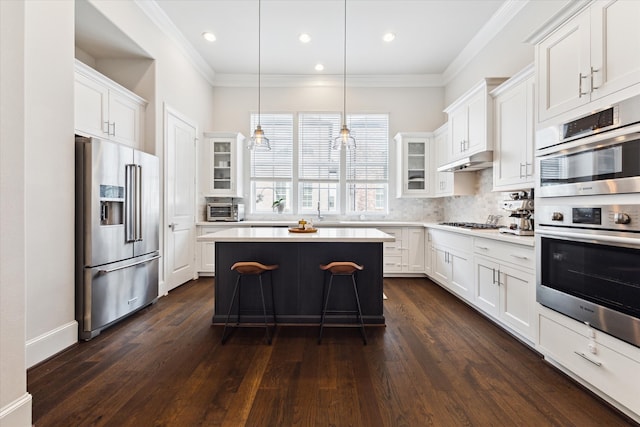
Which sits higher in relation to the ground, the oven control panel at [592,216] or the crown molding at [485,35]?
the crown molding at [485,35]

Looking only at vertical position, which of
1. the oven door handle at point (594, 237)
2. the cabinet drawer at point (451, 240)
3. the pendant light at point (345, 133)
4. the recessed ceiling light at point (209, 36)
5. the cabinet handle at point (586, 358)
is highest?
the recessed ceiling light at point (209, 36)

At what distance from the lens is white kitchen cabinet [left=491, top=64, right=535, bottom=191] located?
2908 mm

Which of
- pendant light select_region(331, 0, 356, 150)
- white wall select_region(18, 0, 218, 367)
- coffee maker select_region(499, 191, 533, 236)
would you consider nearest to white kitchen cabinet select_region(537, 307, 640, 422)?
coffee maker select_region(499, 191, 533, 236)

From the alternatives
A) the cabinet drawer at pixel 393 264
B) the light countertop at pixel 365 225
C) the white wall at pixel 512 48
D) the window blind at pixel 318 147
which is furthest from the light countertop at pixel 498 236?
the window blind at pixel 318 147

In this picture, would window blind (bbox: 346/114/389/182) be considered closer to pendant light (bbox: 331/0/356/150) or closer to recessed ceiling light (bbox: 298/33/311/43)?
pendant light (bbox: 331/0/356/150)

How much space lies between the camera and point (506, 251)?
9.58 ft

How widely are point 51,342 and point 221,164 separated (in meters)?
3.56

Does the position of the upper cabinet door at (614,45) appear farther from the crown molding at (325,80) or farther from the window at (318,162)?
the window at (318,162)

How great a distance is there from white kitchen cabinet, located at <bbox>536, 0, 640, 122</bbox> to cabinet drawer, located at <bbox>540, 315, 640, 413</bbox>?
1.47m

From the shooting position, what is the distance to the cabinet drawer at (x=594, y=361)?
1.71 meters

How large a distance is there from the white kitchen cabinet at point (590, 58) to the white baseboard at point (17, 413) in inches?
139

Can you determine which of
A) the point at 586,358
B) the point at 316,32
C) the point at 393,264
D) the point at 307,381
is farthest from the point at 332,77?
the point at 586,358

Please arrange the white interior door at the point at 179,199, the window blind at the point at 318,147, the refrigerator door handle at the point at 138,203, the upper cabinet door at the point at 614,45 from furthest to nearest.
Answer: the window blind at the point at 318,147, the white interior door at the point at 179,199, the refrigerator door handle at the point at 138,203, the upper cabinet door at the point at 614,45

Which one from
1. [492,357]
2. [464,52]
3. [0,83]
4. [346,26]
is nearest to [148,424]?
[0,83]
